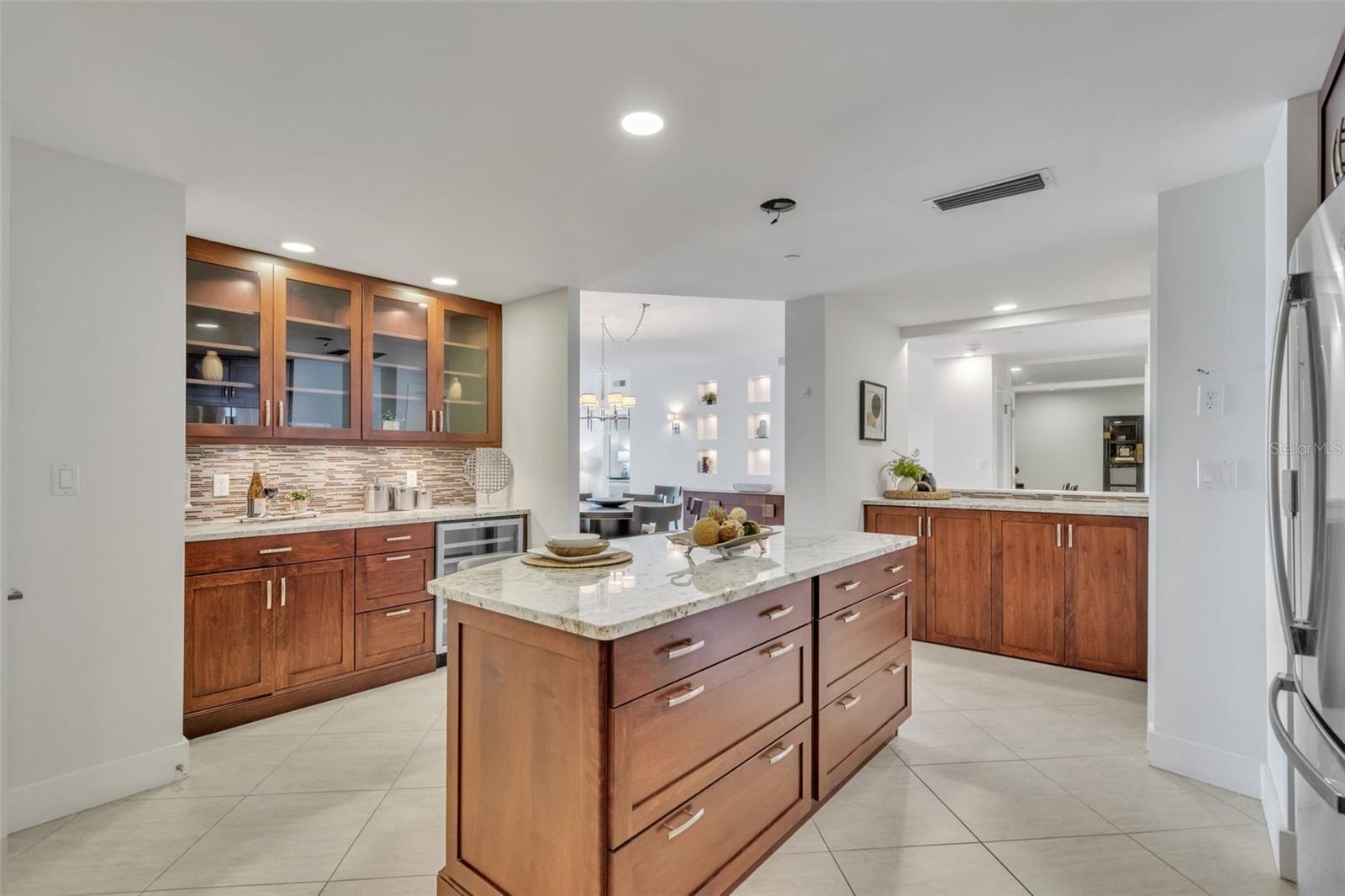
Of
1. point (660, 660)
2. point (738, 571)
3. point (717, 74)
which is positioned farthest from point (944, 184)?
point (660, 660)

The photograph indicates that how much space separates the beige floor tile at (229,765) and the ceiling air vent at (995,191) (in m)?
3.57

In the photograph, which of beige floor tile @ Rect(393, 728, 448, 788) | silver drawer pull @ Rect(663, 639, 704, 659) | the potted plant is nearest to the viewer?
silver drawer pull @ Rect(663, 639, 704, 659)

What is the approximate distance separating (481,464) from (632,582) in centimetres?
307

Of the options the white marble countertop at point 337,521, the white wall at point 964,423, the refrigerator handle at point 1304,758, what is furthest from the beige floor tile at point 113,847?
the white wall at point 964,423

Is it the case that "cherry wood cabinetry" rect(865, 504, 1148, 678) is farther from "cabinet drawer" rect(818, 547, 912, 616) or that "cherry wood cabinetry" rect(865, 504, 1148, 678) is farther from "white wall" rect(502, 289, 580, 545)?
"white wall" rect(502, 289, 580, 545)

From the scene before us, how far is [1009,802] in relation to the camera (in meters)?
2.41

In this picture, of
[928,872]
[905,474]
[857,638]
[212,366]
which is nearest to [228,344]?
[212,366]

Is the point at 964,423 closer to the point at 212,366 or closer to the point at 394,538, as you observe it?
the point at 394,538

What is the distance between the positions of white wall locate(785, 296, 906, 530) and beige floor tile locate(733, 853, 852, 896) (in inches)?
100

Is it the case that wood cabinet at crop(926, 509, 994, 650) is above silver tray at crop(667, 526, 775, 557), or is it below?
below

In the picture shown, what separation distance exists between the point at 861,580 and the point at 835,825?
84 cm

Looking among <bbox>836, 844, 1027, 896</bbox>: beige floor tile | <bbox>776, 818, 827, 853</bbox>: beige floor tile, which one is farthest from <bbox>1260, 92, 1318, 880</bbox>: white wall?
<bbox>776, 818, 827, 853</bbox>: beige floor tile

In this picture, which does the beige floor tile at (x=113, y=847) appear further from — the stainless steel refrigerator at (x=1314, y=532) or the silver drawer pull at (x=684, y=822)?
the stainless steel refrigerator at (x=1314, y=532)

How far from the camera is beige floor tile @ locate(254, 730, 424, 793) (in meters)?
2.53
